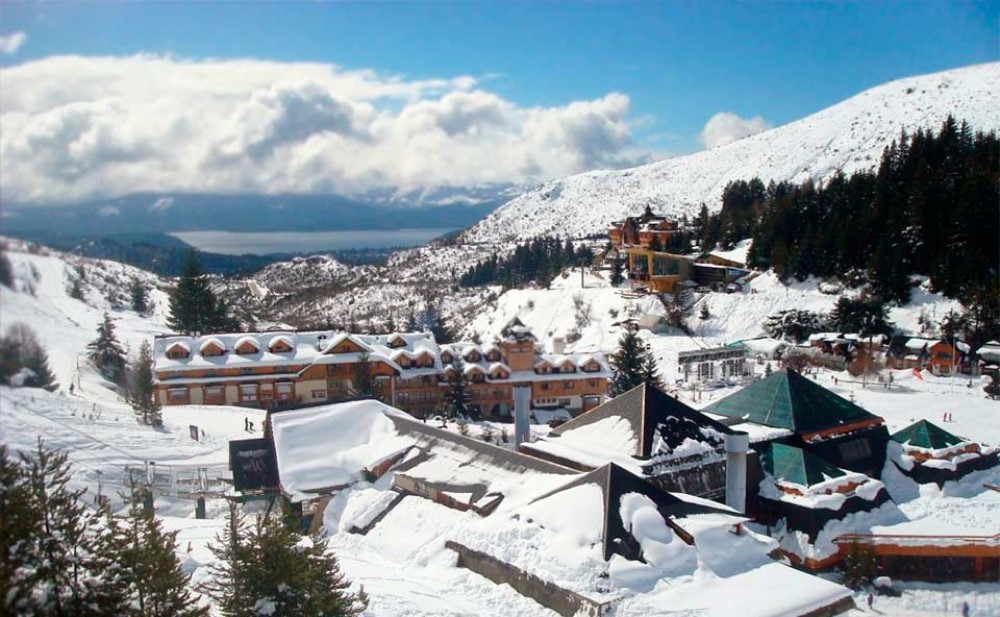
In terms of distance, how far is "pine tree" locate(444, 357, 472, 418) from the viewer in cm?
2559

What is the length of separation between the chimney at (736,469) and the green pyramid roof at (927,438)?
244 inches

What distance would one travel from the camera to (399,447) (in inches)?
572

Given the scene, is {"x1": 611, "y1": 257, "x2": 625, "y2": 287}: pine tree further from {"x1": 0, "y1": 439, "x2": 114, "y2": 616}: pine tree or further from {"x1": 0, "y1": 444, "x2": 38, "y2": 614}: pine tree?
{"x1": 0, "y1": 444, "x2": 38, "y2": 614}: pine tree

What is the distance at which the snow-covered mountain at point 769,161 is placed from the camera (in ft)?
206

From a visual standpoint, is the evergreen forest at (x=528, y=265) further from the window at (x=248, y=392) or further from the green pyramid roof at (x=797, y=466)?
the green pyramid roof at (x=797, y=466)

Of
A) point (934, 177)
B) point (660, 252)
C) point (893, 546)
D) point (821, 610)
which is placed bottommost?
point (893, 546)

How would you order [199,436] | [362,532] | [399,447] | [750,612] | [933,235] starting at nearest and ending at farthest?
[750,612], [362,532], [399,447], [199,436], [933,235]

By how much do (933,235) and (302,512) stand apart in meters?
28.8

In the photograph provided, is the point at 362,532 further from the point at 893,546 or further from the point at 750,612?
the point at 893,546

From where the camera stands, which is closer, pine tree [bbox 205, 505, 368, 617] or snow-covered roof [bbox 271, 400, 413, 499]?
pine tree [bbox 205, 505, 368, 617]

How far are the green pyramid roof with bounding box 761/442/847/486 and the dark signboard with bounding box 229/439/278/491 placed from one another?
988 cm

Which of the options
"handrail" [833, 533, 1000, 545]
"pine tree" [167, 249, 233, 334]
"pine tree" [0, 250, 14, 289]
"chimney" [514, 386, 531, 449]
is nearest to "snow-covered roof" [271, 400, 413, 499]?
"chimney" [514, 386, 531, 449]

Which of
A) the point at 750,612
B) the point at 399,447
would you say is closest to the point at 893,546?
the point at 750,612

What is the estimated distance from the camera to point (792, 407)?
54.3 ft
